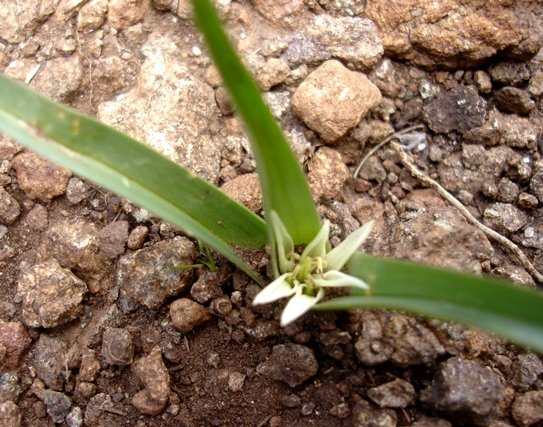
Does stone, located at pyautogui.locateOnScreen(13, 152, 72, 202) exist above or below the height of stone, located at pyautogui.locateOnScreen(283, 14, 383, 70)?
below

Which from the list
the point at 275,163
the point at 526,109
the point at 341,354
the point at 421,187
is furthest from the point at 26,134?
the point at 526,109

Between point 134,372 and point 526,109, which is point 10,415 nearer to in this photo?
point 134,372

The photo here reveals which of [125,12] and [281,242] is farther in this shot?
[125,12]

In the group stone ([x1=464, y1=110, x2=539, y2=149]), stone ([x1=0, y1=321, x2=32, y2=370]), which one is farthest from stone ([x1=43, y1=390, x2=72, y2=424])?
stone ([x1=464, y1=110, x2=539, y2=149])

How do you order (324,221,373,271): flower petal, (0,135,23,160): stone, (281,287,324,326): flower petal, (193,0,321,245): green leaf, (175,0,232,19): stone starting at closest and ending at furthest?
(193,0,321,245): green leaf < (281,287,324,326): flower petal < (324,221,373,271): flower petal < (0,135,23,160): stone < (175,0,232,19): stone

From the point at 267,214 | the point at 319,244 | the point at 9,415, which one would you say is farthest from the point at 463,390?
the point at 9,415

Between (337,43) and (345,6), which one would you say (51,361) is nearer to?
(337,43)

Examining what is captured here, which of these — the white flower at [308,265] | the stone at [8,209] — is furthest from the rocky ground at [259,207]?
the white flower at [308,265]

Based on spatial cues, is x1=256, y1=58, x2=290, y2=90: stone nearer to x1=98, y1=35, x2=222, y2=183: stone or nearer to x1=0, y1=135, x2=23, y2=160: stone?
x1=98, y1=35, x2=222, y2=183: stone
